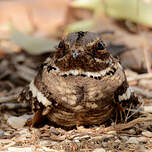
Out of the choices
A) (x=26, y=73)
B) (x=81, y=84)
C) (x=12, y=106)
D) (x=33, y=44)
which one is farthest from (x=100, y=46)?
(x=33, y=44)

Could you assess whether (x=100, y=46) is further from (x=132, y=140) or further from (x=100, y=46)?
(x=132, y=140)

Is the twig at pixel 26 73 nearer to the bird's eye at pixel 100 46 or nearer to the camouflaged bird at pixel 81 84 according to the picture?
the camouflaged bird at pixel 81 84

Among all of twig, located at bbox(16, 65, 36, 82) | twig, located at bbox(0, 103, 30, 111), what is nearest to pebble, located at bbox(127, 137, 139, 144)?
twig, located at bbox(0, 103, 30, 111)

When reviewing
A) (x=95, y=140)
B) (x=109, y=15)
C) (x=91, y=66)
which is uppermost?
(x=109, y=15)

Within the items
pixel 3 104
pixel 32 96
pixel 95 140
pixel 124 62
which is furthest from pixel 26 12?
pixel 95 140

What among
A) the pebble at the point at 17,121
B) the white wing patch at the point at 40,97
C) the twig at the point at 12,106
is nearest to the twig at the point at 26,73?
the twig at the point at 12,106

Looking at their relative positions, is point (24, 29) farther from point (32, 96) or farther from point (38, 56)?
point (32, 96)
